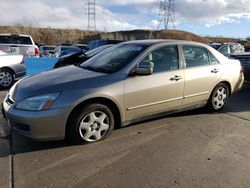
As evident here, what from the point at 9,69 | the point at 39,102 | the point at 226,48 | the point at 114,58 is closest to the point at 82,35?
the point at 226,48

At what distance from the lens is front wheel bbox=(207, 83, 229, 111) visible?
22.4 feet

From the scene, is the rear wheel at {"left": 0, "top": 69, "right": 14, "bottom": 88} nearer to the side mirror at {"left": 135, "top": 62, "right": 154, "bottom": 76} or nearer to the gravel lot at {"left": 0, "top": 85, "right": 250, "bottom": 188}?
the gravel lot at {"left": 0, "top": 85, "right": 250, "bottom": 188}

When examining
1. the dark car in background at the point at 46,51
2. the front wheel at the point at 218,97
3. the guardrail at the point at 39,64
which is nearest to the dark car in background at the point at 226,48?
the guardrail at the point at 39,64

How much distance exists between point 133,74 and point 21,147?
2.02m

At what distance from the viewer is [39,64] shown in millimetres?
12125

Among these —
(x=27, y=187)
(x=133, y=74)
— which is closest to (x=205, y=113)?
(x=133, y=74)

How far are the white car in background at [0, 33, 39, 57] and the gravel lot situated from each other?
1254 centimetres

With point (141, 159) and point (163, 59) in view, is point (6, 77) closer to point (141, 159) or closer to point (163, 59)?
point (163, 59)

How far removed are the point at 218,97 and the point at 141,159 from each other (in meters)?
3.10

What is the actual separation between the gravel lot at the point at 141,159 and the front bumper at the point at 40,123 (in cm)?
25

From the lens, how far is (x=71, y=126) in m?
4.79

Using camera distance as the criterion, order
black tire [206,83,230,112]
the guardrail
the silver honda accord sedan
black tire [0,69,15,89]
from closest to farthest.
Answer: the silver honda accord sedan
black tire [206,83,230,112]
black tire [0,69,15,89]
the guardrail

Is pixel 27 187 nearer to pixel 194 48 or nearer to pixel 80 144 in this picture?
pixel 80 144

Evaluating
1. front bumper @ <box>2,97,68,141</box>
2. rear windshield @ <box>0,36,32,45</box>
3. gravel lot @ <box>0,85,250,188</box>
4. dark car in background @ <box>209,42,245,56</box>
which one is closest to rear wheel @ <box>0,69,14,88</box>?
gravel lot @ <box>0,85,250,188</box>
